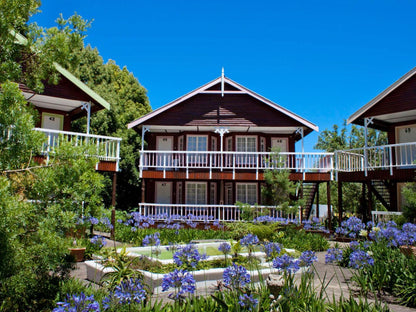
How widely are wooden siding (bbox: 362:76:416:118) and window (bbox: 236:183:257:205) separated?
8.59 metres

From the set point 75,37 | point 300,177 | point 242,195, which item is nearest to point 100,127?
point 242,195

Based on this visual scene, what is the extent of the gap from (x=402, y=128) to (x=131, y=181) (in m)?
19.4

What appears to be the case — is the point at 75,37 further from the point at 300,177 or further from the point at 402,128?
the point at 402,128

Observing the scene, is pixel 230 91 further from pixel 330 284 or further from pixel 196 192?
pixel 330 284

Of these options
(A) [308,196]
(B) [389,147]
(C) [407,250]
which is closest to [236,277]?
(C) [407,250]

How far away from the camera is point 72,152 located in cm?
608

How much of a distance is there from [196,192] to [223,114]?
17.4 feet

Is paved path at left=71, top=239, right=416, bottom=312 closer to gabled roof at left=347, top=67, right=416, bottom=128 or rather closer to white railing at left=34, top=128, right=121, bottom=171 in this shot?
white railing at left=34, top=128, right=121, bottom=171

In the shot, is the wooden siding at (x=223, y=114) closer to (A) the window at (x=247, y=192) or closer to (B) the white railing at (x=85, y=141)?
(A) the window at (x=247, y=192)

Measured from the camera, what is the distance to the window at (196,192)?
24.5m

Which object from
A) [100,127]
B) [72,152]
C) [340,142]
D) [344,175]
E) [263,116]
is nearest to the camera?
[72,152]

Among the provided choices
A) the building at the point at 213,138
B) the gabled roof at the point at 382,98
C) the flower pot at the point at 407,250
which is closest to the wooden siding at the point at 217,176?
the building at the point at 213,138

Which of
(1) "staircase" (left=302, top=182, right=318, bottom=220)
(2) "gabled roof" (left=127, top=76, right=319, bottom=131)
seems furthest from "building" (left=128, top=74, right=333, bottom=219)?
(1) "staircase" (left=302, top=182, right=318, bottom=220)

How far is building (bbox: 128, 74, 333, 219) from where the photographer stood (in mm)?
22672
